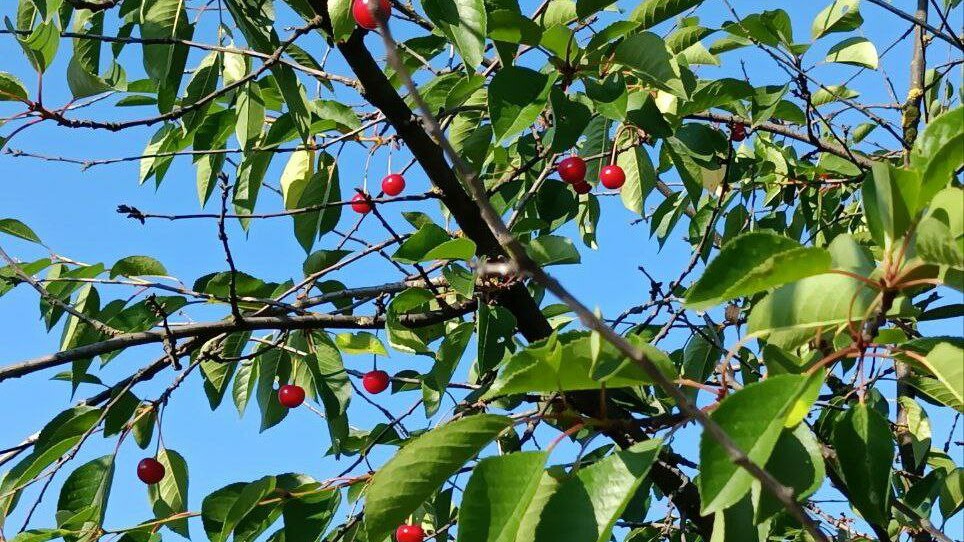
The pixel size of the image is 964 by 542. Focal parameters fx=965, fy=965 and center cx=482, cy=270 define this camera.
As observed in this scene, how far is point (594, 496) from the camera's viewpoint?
45.9 inches

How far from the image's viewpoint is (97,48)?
226 cm

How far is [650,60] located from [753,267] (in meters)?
0.86

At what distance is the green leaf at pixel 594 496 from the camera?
1.14 metres

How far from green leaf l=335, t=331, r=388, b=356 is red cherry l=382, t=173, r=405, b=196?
391 mm

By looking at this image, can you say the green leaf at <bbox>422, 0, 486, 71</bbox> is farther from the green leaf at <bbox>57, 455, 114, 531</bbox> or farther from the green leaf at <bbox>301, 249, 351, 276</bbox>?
the green leaf at <bbox>57, 455, 114, 531</bbox>

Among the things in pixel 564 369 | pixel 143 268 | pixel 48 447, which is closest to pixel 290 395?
pixel 143 268

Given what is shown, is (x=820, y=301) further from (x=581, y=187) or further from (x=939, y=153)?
(x=581, y=187)

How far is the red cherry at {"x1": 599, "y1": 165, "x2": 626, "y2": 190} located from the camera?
249 cm

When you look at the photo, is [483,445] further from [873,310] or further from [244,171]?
[244,171]

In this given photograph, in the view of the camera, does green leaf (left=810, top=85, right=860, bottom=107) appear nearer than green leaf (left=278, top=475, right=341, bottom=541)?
No

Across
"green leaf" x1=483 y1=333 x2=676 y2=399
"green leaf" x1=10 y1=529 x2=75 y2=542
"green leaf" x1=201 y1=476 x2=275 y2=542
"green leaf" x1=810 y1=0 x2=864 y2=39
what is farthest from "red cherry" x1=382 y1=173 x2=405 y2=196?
"green leaf" x1=483 y1=333 x2=676 y2=399

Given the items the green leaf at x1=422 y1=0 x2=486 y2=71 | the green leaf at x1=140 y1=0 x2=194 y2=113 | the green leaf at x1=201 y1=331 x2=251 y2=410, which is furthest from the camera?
the green leaf at x1=201 y1=331 x2=251 y2=410

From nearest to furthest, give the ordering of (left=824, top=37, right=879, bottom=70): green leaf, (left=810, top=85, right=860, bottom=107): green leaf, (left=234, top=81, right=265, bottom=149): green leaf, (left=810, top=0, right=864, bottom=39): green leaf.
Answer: (left=234, top=81, right=265, bottom=149): green leaf
(left=810, top=0, right=864, bottom=39): green leaf
(left=824, top=37, right=879, bottom=70): green leaf
(left=810, top=85, right=860, bottom=107): green leaf

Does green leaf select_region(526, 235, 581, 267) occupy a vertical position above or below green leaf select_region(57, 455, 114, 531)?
below
